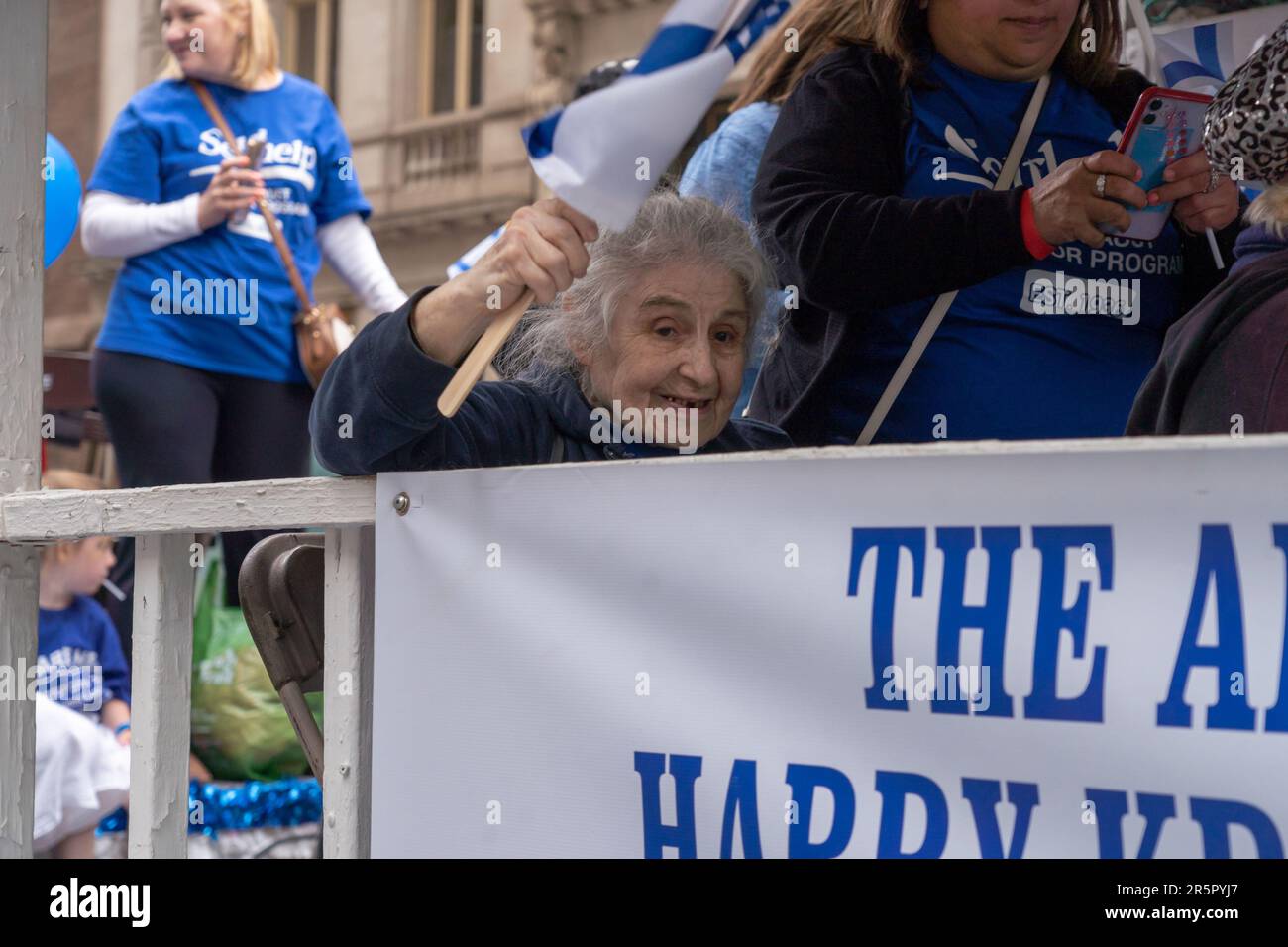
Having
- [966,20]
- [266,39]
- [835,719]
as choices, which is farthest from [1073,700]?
[266,39]

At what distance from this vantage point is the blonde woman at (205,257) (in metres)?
3.55

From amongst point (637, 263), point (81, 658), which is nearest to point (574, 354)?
point (637, 263)

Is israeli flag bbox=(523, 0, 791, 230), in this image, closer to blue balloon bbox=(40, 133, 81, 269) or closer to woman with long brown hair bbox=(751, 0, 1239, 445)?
woman with long brown hair bbox=(751, 0, 1239, 445)

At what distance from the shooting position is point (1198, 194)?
220 centimetres

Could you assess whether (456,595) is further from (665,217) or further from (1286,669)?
(1286,669)

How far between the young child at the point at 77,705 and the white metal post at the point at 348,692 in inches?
72.2

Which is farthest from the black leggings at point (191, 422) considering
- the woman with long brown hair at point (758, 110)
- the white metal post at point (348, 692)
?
the white metal post at point (348, 692)

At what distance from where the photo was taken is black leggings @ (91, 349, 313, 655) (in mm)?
3531

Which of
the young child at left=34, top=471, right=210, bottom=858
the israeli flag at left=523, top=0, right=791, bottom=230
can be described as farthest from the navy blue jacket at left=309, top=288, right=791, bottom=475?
the young child at left=34, top=471, right=210, bottom=858

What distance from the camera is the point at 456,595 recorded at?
6.01 ft

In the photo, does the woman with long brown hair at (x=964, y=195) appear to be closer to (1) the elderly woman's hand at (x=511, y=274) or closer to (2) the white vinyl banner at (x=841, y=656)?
(1) the elderly woman's hand at (x=511, y=274)
